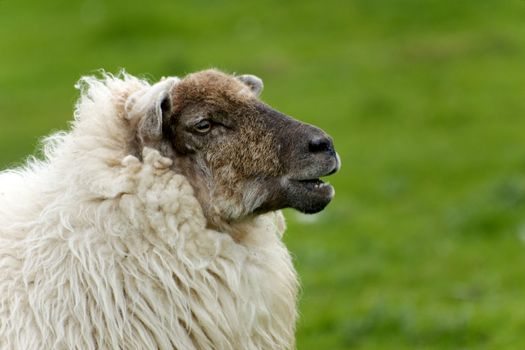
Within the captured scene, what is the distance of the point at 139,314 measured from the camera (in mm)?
5477

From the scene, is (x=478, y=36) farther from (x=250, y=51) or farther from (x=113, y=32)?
(x=113, y=32)

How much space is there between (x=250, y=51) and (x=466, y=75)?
5.22 m

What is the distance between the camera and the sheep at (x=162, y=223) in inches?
215

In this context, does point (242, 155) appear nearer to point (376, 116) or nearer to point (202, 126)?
point (202, 126)

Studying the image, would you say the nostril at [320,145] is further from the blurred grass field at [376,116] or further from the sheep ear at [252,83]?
the blurred grass field at [376,116]

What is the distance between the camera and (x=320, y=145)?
5.66m

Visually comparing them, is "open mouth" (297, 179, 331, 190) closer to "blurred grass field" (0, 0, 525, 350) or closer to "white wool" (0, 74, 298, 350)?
"white wool" (0, 74, 298, 350)

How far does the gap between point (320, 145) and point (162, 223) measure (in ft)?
2.95

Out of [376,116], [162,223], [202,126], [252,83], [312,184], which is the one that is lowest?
[162,223]

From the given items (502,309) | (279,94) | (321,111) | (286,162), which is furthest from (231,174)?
(279,94)

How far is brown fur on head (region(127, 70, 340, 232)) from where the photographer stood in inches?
223

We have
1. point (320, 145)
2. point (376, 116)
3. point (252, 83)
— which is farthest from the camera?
point (376, 116)

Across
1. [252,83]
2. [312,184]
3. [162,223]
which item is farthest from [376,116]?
[162,223]

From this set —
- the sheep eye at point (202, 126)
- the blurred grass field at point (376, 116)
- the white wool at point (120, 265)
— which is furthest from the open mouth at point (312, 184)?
the blurred grass field at point (376, 116)
